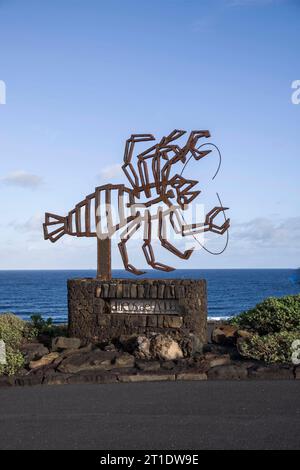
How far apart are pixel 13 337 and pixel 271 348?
187 inches

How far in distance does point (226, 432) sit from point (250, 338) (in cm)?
465

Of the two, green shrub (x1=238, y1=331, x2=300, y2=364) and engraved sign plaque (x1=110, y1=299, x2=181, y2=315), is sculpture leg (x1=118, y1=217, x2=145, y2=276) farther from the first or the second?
green shrub (x1=238, y1=331, x2=300, y2=364)

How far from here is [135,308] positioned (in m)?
11.6

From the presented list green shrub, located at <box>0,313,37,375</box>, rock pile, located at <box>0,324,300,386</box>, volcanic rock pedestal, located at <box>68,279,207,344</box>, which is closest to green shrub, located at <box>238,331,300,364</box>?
rock pile, located at <box>0,324,300,386</box>

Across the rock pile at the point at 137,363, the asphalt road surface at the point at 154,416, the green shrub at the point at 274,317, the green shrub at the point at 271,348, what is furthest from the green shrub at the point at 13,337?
the green shrub at the point at 274,317

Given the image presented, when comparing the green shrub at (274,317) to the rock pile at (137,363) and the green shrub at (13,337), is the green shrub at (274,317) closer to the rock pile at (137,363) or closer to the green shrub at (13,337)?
the rock pile at (137,363)

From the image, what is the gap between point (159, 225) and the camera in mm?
11914

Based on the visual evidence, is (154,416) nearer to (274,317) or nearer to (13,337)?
(13,337)

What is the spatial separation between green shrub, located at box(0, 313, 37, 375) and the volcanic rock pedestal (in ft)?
3.58

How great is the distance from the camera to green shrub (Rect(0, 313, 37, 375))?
383 inches

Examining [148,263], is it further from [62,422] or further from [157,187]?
[62,422]

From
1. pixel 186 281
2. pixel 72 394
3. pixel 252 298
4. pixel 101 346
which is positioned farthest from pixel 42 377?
pixel 252 298

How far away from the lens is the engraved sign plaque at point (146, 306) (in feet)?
37.5

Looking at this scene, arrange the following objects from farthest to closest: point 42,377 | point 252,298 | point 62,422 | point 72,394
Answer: point 252,298 < point 42,377 < point 72,394 < point 62,422
